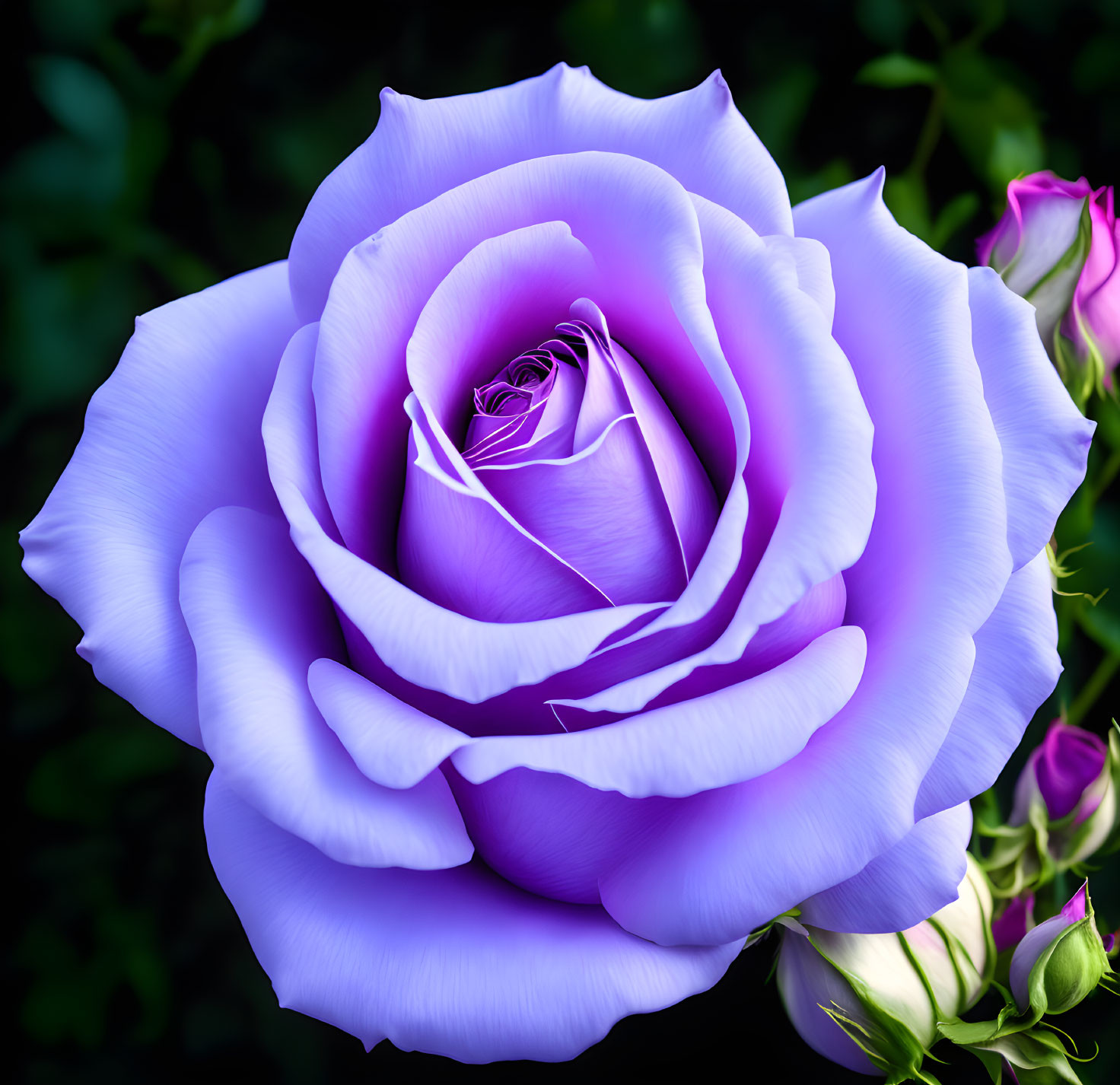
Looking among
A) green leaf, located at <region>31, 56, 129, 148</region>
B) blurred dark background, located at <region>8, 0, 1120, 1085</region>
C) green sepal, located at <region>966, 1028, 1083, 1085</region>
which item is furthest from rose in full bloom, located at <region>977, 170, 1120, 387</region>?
green leaf, located at <region>31, 56, 129, 148</region>

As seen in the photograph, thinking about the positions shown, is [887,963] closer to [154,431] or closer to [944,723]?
[944,723]

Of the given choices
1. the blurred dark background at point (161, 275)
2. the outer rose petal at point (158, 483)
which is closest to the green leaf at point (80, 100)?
the blurred dark background at point (161, 275)

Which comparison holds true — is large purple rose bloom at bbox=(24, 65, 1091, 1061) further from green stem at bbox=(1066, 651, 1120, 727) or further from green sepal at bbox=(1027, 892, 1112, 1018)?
green stem at bbox=(1066, 651, 1120, 727)

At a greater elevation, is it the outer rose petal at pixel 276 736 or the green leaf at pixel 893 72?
the green leaf at pixel 893 72

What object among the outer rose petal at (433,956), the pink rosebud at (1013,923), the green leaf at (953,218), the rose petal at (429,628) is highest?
the green leaf at (953,218)

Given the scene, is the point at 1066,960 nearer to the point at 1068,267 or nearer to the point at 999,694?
the point at 999,694

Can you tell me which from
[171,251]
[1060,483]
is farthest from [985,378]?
[171,251]

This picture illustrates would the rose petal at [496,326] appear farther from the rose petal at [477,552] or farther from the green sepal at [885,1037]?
the green sepal at [885,1037]
